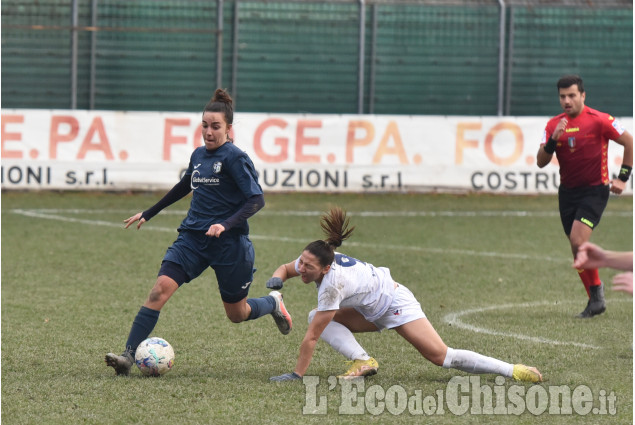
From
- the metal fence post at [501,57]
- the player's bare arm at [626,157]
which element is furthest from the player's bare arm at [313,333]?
the metal fence post at [501,57]

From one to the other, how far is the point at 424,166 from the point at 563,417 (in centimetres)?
1354

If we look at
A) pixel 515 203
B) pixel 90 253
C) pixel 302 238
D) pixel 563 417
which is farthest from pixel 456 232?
pixel 563 417

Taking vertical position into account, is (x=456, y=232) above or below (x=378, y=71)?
below

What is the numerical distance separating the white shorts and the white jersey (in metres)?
0.04

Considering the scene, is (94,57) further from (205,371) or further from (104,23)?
(205,371)

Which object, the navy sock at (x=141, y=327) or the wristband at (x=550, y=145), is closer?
the navy sock at (x=141, y=327)

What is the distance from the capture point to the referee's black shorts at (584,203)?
9.19 metres

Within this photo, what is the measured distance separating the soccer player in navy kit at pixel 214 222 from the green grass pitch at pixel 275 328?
0.52 m

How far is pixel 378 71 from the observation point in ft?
71.4

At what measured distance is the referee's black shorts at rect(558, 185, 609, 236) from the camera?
9188 millimetres

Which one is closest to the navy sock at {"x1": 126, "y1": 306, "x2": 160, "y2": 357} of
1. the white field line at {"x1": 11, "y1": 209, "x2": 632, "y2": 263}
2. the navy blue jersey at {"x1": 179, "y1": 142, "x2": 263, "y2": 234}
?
the navy blue jersey at {"x1": 179, "y1": 142, "x2": 263, "y2": 234}

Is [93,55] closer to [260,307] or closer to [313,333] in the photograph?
[260,307]

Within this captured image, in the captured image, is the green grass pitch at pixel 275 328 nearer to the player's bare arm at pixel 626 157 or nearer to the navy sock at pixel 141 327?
the navy sock at pixel 141 327

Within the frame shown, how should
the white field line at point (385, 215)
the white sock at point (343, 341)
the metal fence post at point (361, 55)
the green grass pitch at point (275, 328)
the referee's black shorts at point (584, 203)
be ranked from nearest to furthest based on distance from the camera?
the green grass pitch at point (275, 328)
the white sock at point (343, 341)
the referee's black shorts at point (584, 203)
the white field line at point (385, 215)
the metal fence post at point (361, 55)
